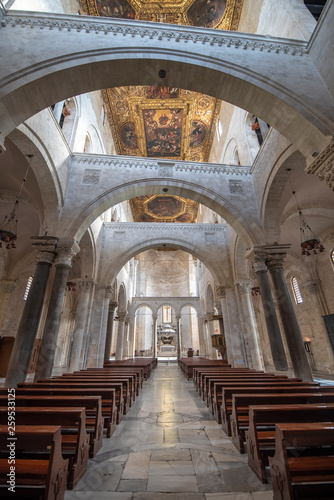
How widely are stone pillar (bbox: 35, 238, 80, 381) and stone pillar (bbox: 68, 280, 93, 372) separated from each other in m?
2.91

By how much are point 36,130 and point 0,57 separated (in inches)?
77.7

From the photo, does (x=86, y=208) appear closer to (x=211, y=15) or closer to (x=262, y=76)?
(x=262, y=76)

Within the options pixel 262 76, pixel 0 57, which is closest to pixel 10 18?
pixel 0 57

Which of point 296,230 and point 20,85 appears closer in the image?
point 20,85

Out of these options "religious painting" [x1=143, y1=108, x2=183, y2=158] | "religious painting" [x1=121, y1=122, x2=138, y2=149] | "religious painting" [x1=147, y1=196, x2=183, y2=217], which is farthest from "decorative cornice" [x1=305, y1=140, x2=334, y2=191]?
"religious painting" [x1=147, y1=196, x2=183, y2=217]

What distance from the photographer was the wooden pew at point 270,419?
2271 mm

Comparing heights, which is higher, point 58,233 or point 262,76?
point 262,76

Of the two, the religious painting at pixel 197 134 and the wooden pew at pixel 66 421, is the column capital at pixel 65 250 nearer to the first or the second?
the wooden pew at pixel 66 421

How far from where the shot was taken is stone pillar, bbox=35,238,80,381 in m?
6.46

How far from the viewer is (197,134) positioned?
54.2 feet

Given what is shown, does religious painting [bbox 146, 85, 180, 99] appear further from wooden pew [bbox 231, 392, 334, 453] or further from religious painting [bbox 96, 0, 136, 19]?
wooden pew [bbox 231, 392, 334, 453]

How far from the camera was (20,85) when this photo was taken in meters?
4.50

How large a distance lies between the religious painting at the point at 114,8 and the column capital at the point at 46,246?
10.7m

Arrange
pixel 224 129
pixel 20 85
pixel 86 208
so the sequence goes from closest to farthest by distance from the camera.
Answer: pixel 20 85, pixel 86 208, pixel 224 129
